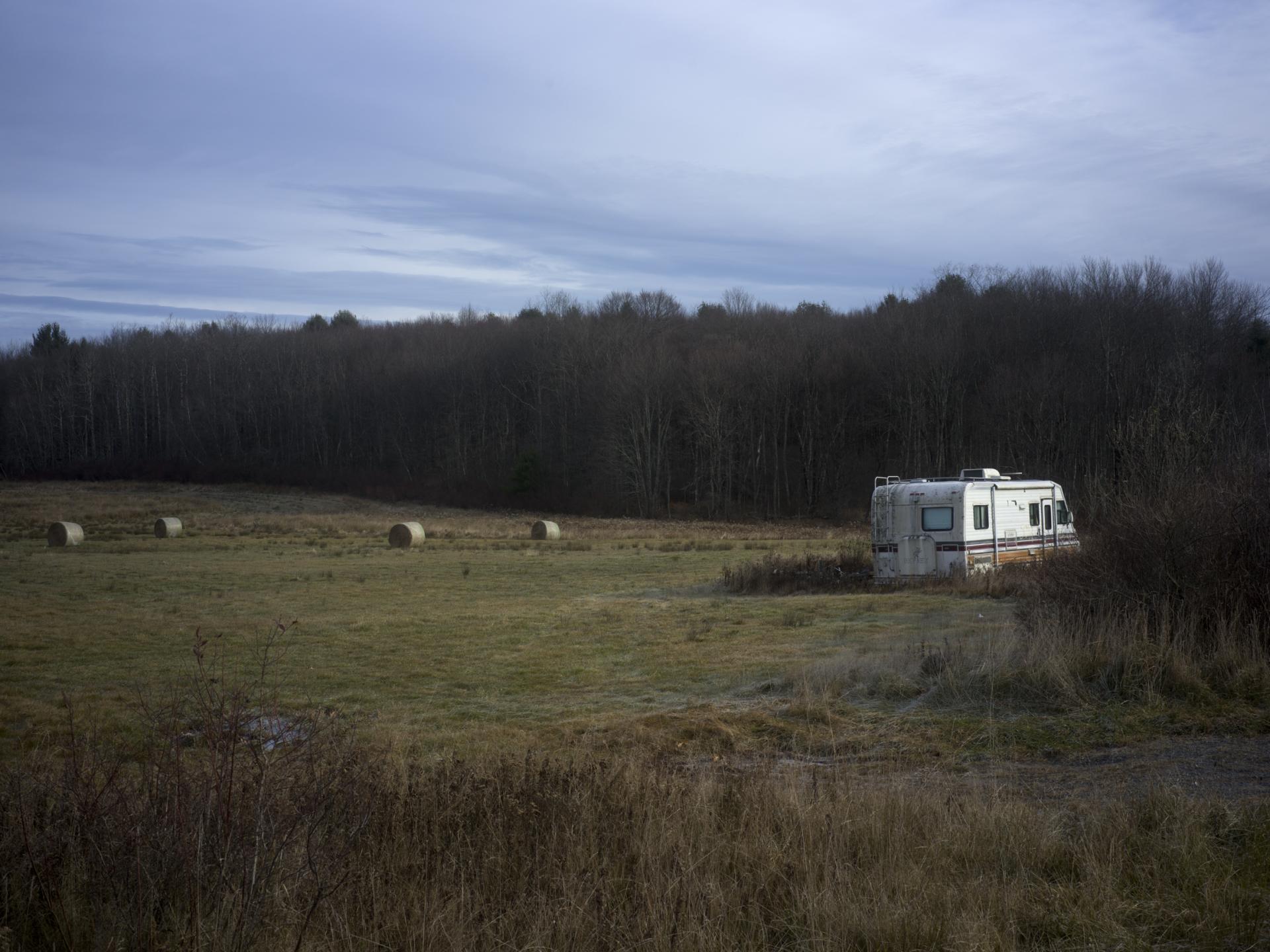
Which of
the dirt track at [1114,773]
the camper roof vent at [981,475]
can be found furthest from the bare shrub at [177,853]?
the camper roof vent at [981,475]

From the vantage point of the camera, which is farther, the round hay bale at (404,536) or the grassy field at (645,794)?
the round hay bale at (404,536)

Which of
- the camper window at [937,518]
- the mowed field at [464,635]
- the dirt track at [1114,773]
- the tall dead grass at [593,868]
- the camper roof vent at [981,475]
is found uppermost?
the camper roof vent at [981,475]

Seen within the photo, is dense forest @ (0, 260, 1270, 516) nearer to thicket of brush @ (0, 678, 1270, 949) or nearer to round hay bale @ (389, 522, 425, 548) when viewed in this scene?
thicket of brush @ (0, 678, 1270, 949)

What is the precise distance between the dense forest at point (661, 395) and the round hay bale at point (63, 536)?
34362mm

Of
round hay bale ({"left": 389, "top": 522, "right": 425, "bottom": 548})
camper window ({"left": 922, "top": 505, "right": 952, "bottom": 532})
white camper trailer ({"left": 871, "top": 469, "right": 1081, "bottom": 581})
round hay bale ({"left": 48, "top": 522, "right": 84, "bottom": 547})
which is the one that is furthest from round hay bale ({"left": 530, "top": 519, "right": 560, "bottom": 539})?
camper window ({"left": 922, "top": 505, "right": 952, "bottom": 532})

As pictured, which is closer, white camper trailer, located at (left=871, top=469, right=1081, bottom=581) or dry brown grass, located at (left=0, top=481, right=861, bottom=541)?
white camper trailer, located at (left=871, top=469, right=1081, bottom=581)

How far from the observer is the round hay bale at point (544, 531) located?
40.6 m

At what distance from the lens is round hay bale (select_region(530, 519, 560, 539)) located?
40.6m

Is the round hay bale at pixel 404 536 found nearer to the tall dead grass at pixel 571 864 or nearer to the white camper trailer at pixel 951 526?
the white camper trailer at pixel 951 526

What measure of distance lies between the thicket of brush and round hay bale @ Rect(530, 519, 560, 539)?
114ft

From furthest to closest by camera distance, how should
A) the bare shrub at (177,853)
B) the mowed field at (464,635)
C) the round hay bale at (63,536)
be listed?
the round hay bale at (63,536) < the mowed field at (464,635) < the bare shrub at (177,853)

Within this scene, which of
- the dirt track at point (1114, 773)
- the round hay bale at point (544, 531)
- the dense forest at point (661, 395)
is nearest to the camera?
the dirt track at point (1114, 773)

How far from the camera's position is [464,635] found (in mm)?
15422

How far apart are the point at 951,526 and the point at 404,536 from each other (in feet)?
71.5
